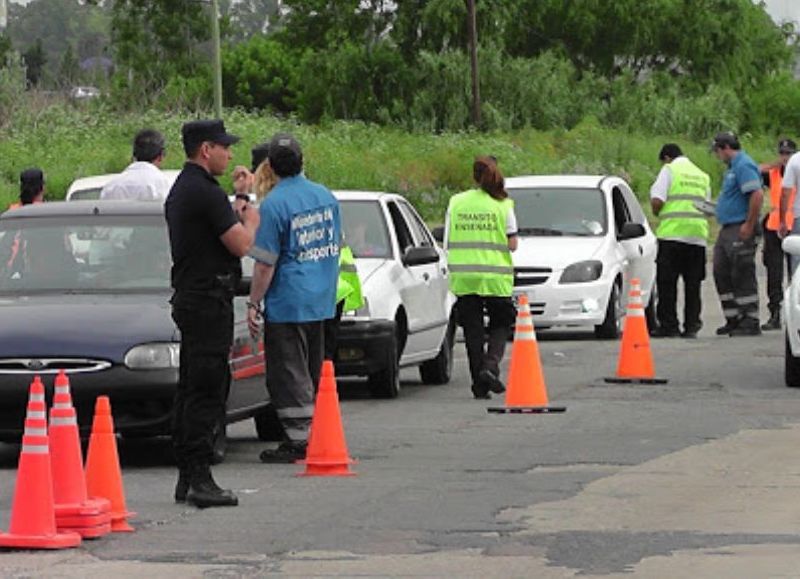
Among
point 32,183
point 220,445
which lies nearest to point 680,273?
point 32,183

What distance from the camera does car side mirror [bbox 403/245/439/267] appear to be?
18.7m

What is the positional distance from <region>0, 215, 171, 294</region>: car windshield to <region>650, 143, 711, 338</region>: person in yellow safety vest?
35.9 feet

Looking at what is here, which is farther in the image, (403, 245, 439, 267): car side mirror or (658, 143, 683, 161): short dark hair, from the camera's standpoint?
(658, 143, 683, 161): short dark hair

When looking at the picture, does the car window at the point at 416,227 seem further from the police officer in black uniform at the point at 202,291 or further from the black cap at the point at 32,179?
the police officer in black uniform at the point at 202,291

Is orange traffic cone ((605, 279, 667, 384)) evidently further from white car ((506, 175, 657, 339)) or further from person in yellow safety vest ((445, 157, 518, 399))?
white car ((506, 175, 657, 339))

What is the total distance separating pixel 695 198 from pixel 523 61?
63.7 m

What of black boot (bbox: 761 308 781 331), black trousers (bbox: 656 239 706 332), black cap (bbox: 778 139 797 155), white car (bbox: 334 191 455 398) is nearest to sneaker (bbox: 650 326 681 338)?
black trousers (bbox: 656 239 706 332)

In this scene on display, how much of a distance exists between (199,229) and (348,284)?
13.9 ft

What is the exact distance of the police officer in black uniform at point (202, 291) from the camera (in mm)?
11734

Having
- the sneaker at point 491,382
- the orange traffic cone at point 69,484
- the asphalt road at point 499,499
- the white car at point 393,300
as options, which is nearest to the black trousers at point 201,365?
the asphalt road at point 499,499

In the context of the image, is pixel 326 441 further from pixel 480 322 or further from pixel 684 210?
pixel 684 210

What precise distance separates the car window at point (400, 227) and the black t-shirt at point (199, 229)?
7610mm

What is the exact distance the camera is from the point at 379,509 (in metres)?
11.7

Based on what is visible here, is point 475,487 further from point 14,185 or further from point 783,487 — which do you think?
point 14,185
